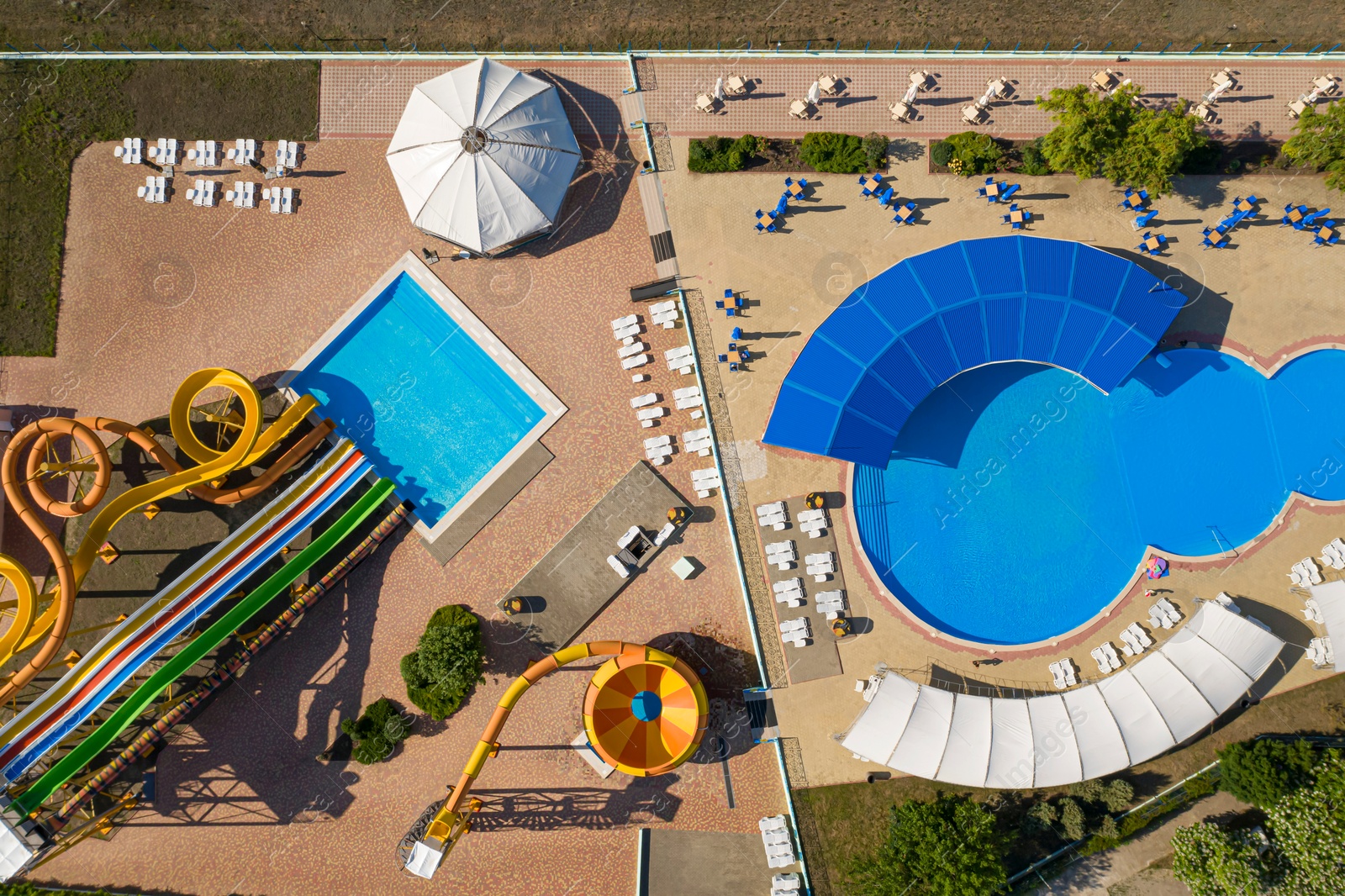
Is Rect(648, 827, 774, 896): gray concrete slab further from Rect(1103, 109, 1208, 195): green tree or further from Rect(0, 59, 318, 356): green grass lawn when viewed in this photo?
Rect(0, 59, 318, 356): green grass lawn

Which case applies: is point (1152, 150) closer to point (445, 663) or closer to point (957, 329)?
point (957, 329)

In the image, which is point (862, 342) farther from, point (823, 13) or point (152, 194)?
point (152, 194)

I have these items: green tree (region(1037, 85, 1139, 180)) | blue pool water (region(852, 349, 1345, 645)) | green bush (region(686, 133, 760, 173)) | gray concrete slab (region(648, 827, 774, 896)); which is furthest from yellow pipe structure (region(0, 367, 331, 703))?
green tree (region(1037, 85, 1139, 180))

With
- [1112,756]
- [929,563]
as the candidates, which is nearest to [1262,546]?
[1112,756]

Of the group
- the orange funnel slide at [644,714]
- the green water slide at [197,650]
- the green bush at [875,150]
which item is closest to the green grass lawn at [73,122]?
the green water slide at [197,650]

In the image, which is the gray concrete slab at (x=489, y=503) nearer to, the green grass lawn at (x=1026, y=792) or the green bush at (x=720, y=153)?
the green bush at (x=720, y=153)
